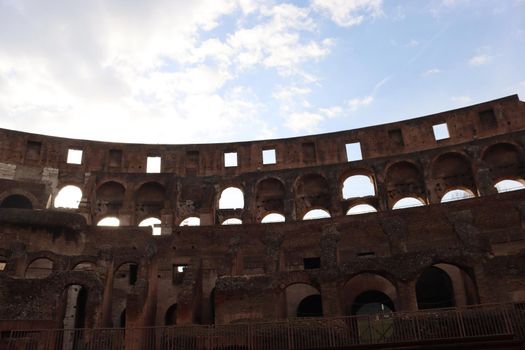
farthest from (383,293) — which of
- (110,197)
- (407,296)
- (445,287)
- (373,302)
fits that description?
(110,197)

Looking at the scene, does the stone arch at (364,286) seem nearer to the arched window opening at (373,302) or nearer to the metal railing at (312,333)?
the arched window opening at (373,302)

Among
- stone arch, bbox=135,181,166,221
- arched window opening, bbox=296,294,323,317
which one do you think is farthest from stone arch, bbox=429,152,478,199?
stone arch, bbox=135,181,166,221

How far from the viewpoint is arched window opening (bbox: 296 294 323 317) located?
24.6 m

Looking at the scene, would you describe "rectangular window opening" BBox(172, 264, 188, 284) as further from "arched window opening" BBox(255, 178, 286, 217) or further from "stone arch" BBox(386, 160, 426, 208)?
"stone arch" BBox(386, 160, 426, 208)

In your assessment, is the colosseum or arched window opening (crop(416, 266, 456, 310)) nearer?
the colosseum

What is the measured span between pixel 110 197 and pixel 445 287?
21384 mm

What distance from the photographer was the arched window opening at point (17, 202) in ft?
102

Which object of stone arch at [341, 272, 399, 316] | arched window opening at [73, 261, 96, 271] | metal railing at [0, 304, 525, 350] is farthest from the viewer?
arched window opening at [73, 261, 96, 271]

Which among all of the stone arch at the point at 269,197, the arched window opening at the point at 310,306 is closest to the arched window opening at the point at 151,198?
the stone arch at the point at 269,197

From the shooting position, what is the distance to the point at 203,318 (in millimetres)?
24156

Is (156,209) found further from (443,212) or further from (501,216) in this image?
(501,216)

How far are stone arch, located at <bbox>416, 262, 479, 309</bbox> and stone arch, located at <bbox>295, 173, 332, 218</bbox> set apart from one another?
1025 centimetres

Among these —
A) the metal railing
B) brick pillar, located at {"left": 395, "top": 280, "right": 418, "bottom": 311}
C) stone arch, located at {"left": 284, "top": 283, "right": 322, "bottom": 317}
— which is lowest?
the metal railing

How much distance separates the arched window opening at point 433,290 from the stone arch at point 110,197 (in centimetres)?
1946
